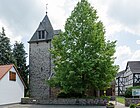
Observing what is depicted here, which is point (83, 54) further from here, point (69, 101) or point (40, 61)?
point (40, 61)

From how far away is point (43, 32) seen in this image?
43125 mm

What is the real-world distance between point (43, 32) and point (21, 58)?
7.44m

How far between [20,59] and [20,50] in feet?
6.11

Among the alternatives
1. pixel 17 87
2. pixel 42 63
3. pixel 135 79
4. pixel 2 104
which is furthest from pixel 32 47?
pixel 135 79

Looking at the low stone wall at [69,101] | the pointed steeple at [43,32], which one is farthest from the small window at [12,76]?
the pointed steeple at [43,32]

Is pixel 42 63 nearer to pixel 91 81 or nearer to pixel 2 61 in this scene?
pixel 2 61

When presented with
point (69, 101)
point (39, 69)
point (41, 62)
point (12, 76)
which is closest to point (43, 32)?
point (41, 62)

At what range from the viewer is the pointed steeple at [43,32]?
42812mm

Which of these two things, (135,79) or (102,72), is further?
(135,79)

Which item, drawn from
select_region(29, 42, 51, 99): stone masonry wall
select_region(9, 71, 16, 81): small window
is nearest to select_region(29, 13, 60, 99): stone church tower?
select_region(29, 42, 51, 99): stone masonry wall

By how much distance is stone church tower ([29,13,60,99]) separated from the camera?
41.3 meters

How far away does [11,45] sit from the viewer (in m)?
47.0

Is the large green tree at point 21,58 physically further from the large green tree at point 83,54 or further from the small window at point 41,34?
the large green tree at point 83,54

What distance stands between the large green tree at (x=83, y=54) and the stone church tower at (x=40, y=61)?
411 inches
